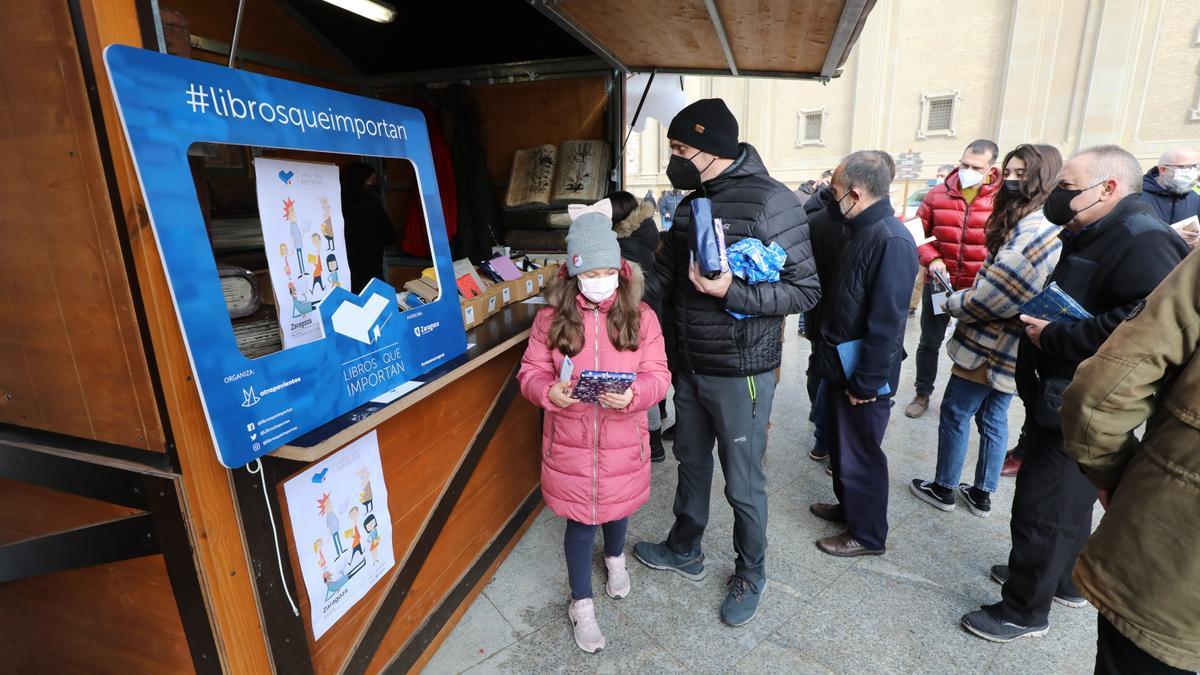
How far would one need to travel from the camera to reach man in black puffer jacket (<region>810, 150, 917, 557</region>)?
2.59 metres

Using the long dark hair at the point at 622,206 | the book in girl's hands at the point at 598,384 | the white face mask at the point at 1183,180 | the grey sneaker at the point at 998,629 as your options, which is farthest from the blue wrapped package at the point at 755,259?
the white face mask at the point at 1183,180

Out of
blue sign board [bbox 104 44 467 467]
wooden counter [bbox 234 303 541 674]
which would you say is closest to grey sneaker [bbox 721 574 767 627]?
wooden counter [bbox 234 303 541 674]

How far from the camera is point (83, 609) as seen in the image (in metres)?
1.70

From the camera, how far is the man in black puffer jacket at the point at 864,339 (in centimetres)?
259

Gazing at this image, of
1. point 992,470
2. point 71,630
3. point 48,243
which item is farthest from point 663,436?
point 48,243

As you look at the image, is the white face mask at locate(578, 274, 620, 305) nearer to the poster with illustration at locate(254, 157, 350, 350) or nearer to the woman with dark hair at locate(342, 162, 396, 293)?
the poster with illustration at locate(254, 157, 350, 350)

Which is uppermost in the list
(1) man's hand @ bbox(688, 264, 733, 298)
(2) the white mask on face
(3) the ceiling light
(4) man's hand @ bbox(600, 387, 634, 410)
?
(3) the ceiling light

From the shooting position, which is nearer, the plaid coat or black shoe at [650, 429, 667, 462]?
the plaid coat

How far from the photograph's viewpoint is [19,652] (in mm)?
1896

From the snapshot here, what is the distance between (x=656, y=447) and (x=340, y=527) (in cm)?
256

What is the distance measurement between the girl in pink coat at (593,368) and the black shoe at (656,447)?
169 centimetres

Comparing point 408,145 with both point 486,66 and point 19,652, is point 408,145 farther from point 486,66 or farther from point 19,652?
point 486,66

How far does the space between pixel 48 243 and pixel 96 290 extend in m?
0.17

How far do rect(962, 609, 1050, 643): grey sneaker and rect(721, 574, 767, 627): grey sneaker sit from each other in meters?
0.86
